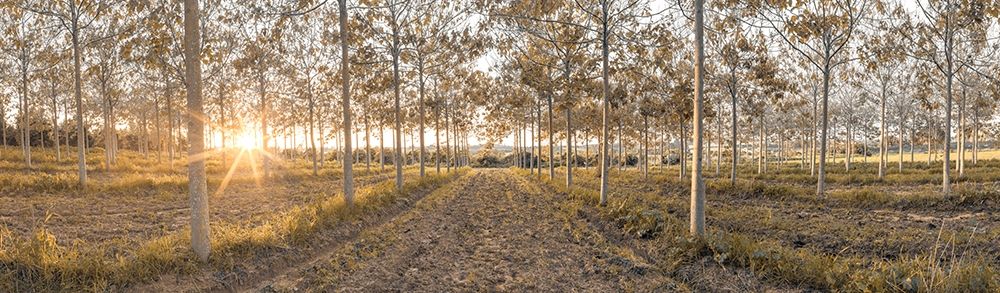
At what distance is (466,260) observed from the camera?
26.0ft

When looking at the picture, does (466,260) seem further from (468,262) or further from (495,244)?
(495,244)

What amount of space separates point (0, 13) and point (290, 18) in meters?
18.4

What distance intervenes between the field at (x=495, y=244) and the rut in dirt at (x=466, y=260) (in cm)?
4

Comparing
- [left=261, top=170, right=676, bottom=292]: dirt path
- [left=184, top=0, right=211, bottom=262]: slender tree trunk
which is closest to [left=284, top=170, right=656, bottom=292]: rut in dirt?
[left=261, top=170, right=676, bottom=292]: dirt path

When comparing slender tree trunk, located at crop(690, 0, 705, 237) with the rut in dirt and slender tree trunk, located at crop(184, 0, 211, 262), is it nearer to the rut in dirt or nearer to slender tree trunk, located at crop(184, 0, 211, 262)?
the rut in dirt

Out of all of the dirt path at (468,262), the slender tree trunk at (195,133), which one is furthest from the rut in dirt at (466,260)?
the slender tree trunk at (195,133)

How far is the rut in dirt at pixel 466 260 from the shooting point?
21.3 ft

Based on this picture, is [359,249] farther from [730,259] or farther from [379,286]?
[730,259]

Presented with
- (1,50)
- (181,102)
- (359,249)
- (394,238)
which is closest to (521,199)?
(394,238)

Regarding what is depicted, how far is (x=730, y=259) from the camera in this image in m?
6.89

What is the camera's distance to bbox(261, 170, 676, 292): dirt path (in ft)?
21.2

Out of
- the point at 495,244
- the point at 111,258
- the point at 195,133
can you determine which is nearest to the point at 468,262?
the point at 495,244

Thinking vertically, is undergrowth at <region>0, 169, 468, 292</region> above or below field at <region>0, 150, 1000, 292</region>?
above

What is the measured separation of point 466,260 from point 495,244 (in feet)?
4.58
